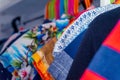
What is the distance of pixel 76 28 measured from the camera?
91 centimetres

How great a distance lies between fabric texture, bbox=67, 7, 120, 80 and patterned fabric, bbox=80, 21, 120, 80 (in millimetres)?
35

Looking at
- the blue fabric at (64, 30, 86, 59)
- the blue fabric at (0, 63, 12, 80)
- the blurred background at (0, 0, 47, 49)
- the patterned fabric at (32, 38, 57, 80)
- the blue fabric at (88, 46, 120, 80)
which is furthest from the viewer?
the blurred background at (0, 0, 47, 49)

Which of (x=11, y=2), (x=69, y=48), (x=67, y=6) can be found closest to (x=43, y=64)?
(x=69, y=48)

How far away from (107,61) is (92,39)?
0.09 meters

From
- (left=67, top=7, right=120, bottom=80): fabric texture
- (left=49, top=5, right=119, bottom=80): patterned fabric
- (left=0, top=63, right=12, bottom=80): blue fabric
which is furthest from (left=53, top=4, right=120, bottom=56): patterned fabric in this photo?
(left=0, top=63, right=12, bottom=80): blue fabric

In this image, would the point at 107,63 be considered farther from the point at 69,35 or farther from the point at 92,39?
the point at 69,35

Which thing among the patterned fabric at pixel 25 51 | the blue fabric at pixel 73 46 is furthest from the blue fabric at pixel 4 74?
the blue fabric at pixel 73 46

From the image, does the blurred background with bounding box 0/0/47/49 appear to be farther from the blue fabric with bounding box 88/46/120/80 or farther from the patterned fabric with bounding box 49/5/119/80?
the blue fabric with bounding box 88/46/120/80

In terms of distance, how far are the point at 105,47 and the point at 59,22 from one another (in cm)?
37

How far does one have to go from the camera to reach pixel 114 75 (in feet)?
2.17

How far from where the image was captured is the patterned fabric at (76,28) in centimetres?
90

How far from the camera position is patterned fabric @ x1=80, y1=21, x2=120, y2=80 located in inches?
26.2

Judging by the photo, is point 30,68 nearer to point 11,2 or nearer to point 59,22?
point 59,22

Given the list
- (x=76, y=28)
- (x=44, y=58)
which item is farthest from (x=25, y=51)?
(x=76, y=28)
